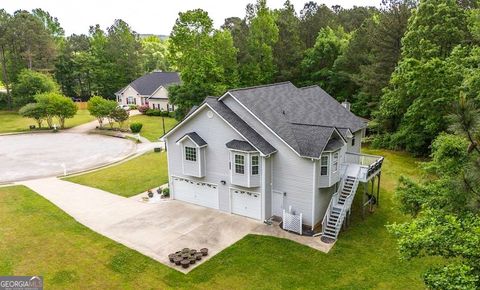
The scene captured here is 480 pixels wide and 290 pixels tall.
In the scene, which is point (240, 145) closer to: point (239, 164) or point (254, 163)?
point (239, 164)

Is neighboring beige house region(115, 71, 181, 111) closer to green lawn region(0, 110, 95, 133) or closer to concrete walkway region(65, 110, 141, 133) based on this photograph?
green lawn region(0, 110, 95, 133)

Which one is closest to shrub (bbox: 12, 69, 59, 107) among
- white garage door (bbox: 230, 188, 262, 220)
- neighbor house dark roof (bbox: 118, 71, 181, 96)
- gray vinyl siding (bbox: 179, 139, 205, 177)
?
neighbor house dark roof (bbox: 118, 71, 181, 96)

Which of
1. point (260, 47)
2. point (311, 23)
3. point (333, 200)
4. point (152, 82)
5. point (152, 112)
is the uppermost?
point (311, 23)

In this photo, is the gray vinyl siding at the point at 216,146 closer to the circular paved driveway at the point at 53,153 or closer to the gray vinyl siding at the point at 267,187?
the gray vinyl siding at the point at 267,187

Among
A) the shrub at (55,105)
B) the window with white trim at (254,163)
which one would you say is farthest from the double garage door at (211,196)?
the shrub at (55,105)

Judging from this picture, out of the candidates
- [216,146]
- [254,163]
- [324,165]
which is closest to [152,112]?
[216,146]
